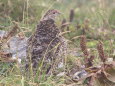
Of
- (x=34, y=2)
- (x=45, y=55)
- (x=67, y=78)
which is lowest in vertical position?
(x=67, y=78)

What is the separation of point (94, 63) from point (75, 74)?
12.7 inches

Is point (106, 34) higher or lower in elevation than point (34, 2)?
lower

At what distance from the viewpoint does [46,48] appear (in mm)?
3996

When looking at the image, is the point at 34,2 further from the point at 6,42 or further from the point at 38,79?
the point at 38,79

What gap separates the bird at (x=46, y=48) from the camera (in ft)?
13.0

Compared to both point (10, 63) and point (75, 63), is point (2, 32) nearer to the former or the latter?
point (10, 63)

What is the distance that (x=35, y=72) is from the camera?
12.9ft

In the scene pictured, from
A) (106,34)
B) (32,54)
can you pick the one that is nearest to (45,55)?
(32,54)

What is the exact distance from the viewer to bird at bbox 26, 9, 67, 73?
396cm

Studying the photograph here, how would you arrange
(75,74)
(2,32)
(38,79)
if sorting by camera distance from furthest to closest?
1. (2,32)
2. (75,74)
3. (38,79)

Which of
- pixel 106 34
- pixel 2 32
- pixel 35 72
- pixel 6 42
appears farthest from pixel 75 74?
pixel 106 34

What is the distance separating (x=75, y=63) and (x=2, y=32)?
1.20m

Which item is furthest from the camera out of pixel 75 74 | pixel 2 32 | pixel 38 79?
pixel 2 32

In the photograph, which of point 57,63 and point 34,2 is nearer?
point 57,63
